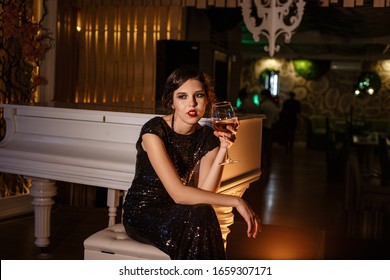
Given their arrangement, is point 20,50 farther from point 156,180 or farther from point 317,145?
point 317,145

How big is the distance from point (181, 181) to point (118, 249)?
0.45 m

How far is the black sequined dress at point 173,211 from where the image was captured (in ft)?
9.34

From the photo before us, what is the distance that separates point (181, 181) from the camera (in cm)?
305

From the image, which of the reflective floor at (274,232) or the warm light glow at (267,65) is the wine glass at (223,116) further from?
the warm light glow at (267,65)

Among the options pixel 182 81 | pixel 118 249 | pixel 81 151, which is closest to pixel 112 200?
pixel 81 151

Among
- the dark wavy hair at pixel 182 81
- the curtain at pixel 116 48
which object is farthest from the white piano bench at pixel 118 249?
the curtain at pixel 116 48

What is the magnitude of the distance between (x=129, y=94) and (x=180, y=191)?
452 centimetres

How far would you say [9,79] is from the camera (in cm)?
607

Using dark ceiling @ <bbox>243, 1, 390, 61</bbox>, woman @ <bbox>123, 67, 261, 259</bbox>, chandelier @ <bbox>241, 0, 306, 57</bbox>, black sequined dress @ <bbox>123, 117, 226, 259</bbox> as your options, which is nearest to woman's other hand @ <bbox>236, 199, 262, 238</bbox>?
woman @ <bbox>123, 67, 261, 259</bbox>

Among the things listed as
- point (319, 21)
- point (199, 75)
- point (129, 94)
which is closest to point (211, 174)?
point (199, 75)

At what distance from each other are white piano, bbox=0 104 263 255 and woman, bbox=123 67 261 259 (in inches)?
13.8

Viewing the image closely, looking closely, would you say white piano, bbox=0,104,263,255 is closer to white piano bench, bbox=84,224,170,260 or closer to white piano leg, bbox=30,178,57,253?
white piano leg, bbox=30,178,57,253

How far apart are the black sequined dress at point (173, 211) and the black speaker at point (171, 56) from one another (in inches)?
146
